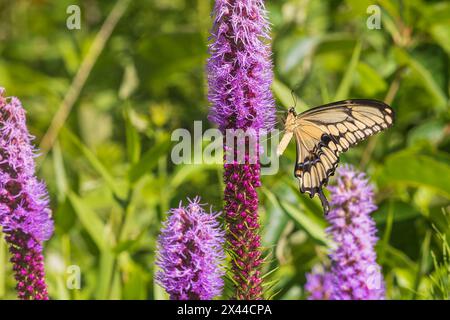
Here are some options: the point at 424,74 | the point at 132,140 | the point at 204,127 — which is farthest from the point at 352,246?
the point at 204,127

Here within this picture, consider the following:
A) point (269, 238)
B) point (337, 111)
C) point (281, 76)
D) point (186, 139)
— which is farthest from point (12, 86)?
point (337, 111)

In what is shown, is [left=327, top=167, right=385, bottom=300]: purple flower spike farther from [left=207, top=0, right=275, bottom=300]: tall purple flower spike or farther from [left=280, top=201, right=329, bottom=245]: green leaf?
[left=207, top=0, right=275, bottom=300]: tall purple flower spike

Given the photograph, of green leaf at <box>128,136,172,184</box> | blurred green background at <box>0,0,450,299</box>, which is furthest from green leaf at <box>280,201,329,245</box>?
green leaf at <box>128,136,172,184</box>

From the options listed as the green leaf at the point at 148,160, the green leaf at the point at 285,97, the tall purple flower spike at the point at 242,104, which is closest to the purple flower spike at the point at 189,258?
the tall purple flower spike at the point at 242,104

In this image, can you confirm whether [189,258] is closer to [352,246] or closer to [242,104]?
[242,104]
